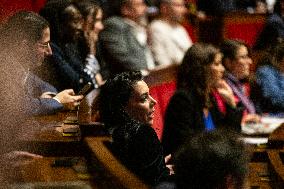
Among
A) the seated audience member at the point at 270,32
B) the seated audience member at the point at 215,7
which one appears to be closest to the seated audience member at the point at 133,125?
the seated audience member at the point at 270,32

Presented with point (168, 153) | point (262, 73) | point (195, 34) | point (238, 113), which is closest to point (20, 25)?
point (168, 153)

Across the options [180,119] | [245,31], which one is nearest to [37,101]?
[180,119]

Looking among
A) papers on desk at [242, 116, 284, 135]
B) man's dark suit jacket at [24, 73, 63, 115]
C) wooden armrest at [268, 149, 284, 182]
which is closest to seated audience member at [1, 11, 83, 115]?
man's dark suit jacket at [24, 73, 63, 115]

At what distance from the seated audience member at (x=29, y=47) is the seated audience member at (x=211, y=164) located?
1.45 m

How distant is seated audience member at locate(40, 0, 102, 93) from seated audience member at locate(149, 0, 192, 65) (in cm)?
79

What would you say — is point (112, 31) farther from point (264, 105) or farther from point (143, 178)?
point (143, 178)

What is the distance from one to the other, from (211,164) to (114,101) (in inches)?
45.7

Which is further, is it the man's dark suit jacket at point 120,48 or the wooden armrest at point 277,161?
the man's dark suit jacket at point 120,48

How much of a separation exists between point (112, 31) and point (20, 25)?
4.79 feet

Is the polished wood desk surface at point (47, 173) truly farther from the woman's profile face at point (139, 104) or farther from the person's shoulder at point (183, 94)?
the person's shoulder at point (183, 94)

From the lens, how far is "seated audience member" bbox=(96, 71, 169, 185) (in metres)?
2.80

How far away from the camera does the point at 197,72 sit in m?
3.74

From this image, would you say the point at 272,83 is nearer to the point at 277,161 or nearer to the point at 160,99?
the point at 160,99

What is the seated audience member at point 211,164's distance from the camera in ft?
6.17
